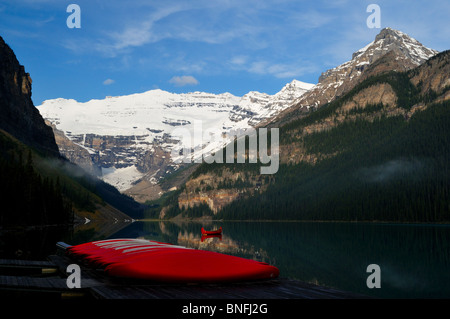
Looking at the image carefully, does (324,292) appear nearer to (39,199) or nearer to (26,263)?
(26,263)

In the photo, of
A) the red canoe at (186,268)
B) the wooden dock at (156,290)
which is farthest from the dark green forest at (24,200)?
the wooden dock at (156,290)

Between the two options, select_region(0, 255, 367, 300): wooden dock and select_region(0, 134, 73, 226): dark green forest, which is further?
select_region(0, 134, 73, 226): dark green forest

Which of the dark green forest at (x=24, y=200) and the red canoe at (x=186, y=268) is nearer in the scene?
the red canoe at (x=186, y=268)

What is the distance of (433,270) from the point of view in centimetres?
4050

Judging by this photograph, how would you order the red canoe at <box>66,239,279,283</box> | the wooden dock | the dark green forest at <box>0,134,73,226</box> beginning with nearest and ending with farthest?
the wooden dock
the red canoe at <box>66,239,279,283</box>
the dark green forest at <box>0,134,73,226</box>

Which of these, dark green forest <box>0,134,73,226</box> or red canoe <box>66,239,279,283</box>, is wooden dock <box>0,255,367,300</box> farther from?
dark green forest <box>0,134,73,226</box>

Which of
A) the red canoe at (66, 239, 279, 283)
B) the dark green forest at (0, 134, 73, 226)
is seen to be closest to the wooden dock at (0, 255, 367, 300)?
the red canoe at (66, 239, 279, 283)

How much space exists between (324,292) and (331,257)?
33058 millimetres

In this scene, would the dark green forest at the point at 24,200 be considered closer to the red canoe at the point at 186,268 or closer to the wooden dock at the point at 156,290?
the red canoe at the point at 186,268

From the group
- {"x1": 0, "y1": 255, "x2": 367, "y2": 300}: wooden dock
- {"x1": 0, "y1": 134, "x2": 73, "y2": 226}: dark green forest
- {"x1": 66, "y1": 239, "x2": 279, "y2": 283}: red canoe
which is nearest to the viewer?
{"x1": 0, "y1": 255, "x2": 367, "y2": 300}: wooden dock

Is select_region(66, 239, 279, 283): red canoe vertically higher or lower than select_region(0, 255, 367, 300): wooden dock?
higher
